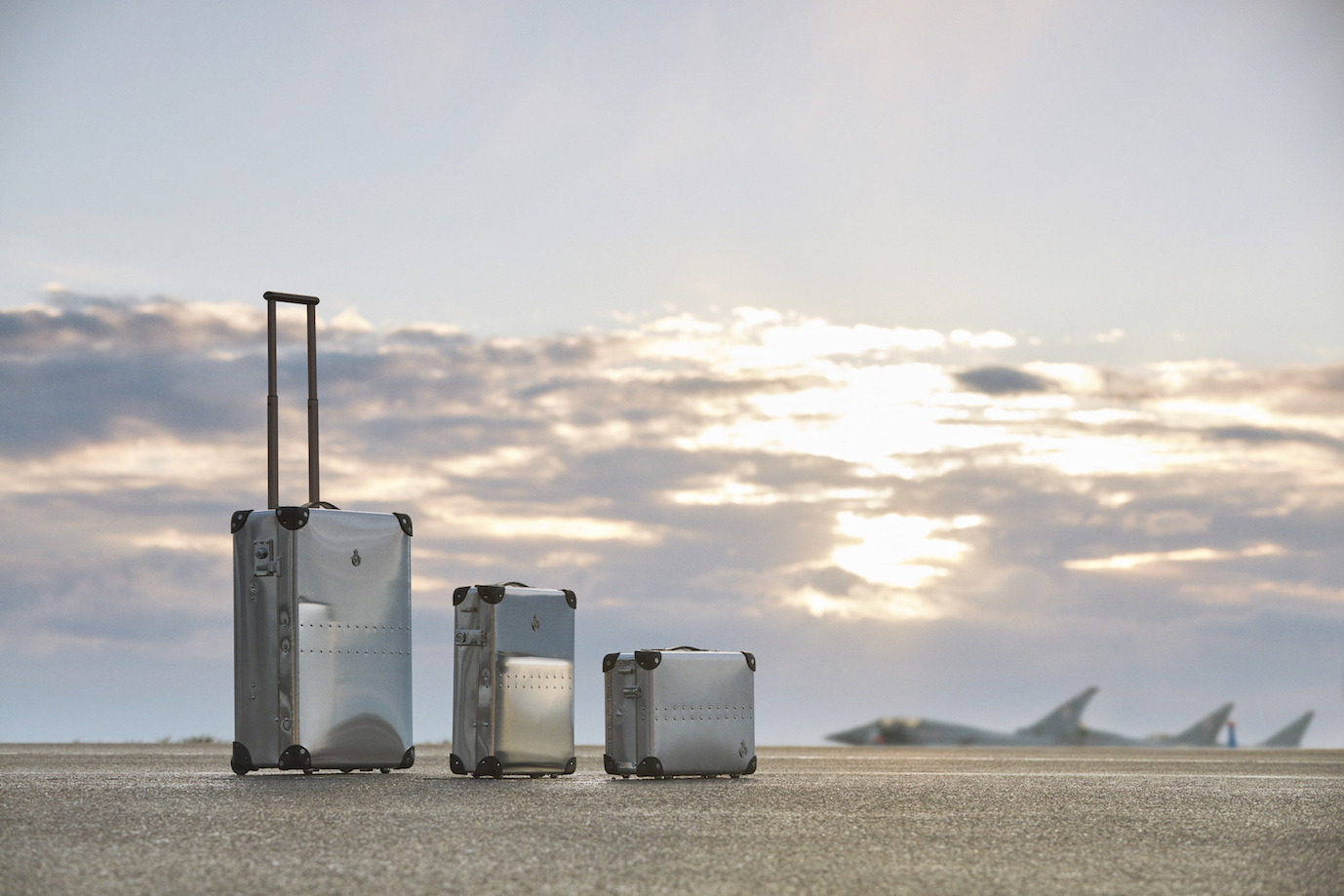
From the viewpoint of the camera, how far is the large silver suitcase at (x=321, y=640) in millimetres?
12352

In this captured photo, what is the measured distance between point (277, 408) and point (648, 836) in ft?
27.2

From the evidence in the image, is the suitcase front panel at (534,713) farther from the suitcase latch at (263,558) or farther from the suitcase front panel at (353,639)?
the suitcase latch at (263,558)

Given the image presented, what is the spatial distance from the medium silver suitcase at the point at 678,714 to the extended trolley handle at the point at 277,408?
370cm

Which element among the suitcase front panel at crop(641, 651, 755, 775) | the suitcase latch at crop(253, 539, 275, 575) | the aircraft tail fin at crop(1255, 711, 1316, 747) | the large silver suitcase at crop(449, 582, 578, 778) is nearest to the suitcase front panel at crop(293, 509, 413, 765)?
the suitcase latch at crop(253, 539, 275, 575)

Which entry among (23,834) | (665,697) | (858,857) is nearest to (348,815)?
(23,834)

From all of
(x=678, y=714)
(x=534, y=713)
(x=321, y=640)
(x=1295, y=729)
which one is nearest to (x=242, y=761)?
(x=321, y=640)

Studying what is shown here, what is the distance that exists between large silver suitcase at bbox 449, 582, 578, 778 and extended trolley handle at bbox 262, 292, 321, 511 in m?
2.11

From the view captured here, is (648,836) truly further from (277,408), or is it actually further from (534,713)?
(277,408)

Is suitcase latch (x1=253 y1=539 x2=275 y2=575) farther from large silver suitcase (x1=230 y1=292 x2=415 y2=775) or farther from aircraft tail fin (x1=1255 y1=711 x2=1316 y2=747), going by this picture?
aircraft tail fin (x1=1255 y1=711 x2=1316 y2=747)

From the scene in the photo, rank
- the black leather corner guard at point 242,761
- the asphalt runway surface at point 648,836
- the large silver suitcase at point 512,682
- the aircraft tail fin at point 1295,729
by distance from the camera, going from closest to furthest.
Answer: the asphalt runway surface at point 648,836 → the black leather corner guard at point 242,761 → the large silver suitcase at point 512,682 → the aircraft tail fin at point 1295,729

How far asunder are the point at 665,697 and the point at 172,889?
7.70 m

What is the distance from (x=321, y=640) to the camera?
12.5 m

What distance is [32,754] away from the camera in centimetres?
1778

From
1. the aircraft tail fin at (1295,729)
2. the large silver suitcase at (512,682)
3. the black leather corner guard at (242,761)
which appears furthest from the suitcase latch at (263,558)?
the aircraft tail fin at (1295,729)
